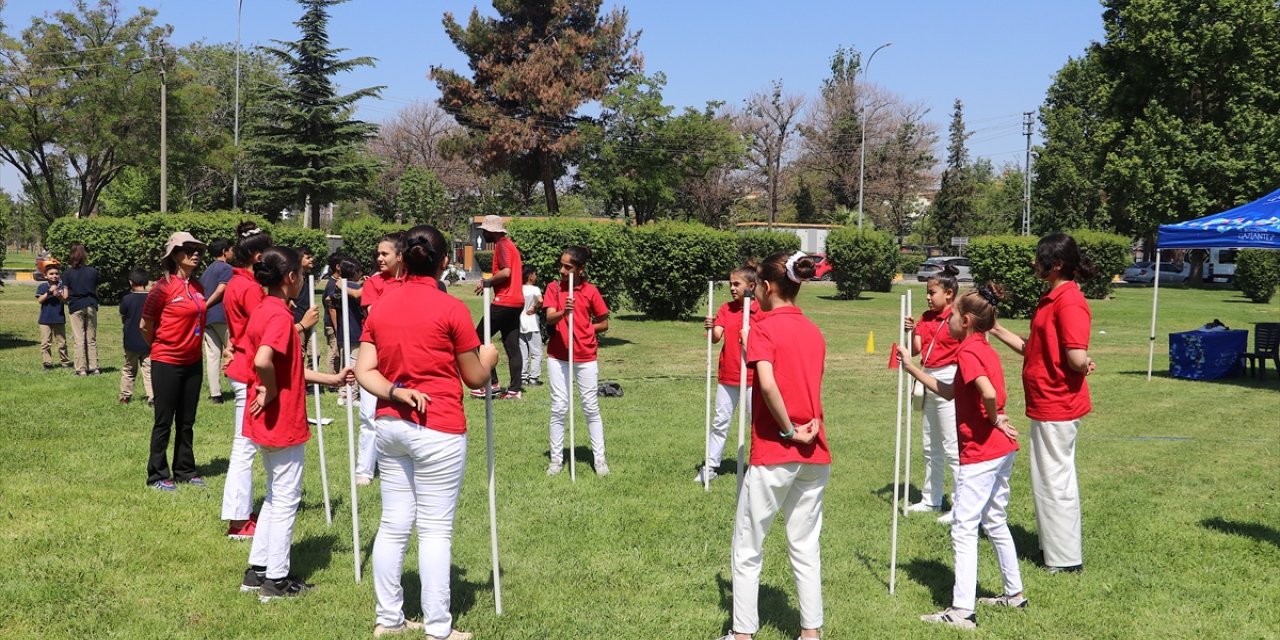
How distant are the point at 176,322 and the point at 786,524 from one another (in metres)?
5.39

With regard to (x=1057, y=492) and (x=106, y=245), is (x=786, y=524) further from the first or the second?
(x=106, y=245)

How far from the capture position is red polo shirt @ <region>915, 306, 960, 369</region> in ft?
22.9

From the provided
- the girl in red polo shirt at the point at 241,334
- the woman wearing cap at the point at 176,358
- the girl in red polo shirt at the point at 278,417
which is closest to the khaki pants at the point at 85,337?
the woman wearing cap at the point at 176,358

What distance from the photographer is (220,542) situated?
6.38m

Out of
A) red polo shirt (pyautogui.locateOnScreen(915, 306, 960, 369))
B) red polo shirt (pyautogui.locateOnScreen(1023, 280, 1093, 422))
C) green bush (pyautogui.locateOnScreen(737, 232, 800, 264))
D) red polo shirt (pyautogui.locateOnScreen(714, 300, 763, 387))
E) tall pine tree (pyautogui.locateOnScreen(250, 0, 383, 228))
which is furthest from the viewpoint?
tall pine tree (pyautogui.locateOnScreen(250, 0, 383, 228))

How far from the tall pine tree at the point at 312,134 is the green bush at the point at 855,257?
25.9 meters

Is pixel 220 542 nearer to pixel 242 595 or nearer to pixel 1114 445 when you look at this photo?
pixel 242 595

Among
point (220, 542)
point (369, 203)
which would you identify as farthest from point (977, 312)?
point (369, 203)

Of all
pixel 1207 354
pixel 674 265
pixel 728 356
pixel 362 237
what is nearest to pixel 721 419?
pixel 728 356

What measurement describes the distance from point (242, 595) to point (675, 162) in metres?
45.2

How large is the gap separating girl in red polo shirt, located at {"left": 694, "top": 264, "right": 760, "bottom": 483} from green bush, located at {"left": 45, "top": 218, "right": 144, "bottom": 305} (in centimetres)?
2395

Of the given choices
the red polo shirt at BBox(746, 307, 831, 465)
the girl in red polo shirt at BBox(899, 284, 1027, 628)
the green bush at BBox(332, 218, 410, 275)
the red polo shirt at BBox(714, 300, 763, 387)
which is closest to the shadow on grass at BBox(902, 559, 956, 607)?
the girl in red polo shirt at BBox(899, 284, 1027, 628)

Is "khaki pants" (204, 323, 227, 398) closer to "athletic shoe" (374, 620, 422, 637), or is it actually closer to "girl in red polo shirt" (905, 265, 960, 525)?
"athletic shoe" (374, 620, 422, 637)

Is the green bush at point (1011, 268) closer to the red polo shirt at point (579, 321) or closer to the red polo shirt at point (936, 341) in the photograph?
the red polo shirt at point (936, 341)
